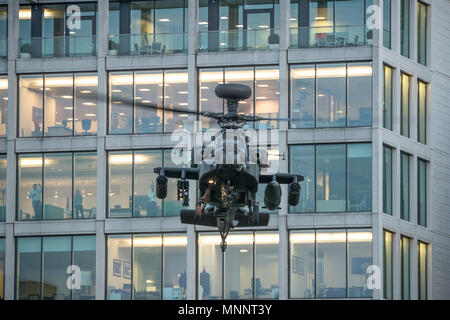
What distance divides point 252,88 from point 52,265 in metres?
13.5

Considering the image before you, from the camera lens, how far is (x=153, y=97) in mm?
63562

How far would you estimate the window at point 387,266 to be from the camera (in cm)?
6025

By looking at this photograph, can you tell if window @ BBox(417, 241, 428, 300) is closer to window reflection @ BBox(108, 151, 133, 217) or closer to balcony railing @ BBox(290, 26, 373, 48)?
balcony railing @ BBox(290, 26, 373, 48)

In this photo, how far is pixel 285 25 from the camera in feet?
207

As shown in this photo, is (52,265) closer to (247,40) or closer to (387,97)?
(247,40)

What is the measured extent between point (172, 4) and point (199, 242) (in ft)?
40.6

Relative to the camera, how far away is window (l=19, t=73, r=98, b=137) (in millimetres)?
64625

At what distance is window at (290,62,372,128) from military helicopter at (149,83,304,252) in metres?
22.2

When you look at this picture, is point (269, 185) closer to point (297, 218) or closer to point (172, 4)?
point (297, 218)

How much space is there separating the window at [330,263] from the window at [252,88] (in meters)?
6.21

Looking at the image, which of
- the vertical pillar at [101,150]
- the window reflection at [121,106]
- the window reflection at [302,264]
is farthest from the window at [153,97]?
the window reflection at [302,264]

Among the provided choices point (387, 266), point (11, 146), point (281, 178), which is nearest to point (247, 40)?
point (387, 266)

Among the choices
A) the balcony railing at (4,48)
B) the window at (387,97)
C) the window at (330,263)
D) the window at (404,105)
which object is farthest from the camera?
the balcony railing at (4,48)

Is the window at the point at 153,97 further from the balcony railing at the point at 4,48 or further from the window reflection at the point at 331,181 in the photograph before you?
the window reflection at the point at 331,181
